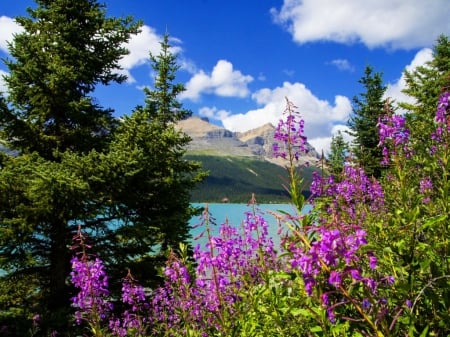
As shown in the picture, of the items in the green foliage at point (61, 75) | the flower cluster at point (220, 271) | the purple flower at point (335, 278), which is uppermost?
the green foliage at point (61, 75)

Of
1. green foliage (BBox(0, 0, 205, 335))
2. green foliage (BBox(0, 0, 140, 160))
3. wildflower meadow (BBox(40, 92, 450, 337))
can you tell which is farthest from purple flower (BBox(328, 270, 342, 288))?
green foliage (BBox(0, 0, 140, 160))

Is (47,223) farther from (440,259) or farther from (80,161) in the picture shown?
(440,259)

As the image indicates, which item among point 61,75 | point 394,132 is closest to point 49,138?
point 61,75

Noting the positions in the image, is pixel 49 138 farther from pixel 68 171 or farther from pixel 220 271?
pixel 220 271

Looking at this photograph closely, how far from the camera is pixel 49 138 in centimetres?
1270

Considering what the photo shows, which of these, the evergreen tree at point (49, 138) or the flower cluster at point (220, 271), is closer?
the flower cluster at point (220, 271)

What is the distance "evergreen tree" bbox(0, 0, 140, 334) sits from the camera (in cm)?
1045

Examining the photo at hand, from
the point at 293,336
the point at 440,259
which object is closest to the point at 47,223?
the point at 293,336

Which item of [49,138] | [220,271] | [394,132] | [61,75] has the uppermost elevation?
[61,75]

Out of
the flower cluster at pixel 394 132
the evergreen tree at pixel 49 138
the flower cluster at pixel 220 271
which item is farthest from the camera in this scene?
the evergreen tree at pixel 49 138

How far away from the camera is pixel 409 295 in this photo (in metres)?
2.59

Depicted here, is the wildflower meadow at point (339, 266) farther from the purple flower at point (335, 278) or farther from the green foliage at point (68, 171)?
the green foliage at point (68, 171)

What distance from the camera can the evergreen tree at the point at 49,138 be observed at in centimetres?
1045

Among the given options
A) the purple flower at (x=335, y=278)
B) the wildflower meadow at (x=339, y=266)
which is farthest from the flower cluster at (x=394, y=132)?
the purple flower at (x=335, y=278)
